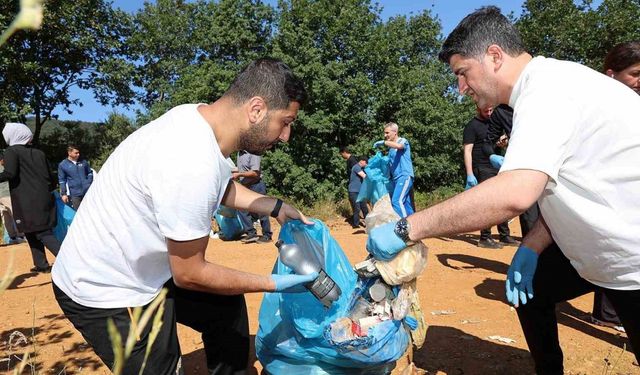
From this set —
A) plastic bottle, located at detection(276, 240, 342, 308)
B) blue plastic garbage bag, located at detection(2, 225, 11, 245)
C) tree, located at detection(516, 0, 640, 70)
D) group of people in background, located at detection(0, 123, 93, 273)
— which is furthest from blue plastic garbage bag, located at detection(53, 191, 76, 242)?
tree, located at detection(516, 0, 640, 70)

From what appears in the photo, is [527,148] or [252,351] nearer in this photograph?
[527,148]

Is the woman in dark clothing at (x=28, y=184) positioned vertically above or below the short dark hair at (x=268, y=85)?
below

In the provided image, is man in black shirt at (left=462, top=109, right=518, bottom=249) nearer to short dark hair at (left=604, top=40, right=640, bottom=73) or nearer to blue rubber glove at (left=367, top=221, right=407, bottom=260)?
short dark hair at (left=604, top=40, right=640, bottom=73)

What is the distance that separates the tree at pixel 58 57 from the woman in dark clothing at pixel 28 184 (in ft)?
31.1

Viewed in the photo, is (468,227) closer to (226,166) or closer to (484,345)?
(226,166)

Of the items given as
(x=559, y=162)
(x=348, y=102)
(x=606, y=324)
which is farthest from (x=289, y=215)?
(x=348, y=102)

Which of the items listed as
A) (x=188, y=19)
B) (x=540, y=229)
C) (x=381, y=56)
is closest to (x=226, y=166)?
(x=540, y=229)

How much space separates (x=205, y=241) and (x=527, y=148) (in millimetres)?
1058

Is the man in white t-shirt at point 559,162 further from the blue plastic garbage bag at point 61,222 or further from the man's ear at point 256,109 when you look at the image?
the blue plastic garbage bag at point 61,222

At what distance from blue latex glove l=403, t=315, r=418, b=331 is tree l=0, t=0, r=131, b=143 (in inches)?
539

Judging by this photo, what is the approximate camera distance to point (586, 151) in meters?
1.42

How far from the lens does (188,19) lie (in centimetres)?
2434

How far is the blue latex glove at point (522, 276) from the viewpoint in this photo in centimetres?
204

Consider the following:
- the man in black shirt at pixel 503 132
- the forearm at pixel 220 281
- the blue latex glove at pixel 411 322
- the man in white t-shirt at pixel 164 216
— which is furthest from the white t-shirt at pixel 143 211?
the man in black shirt at pixel 503 132
